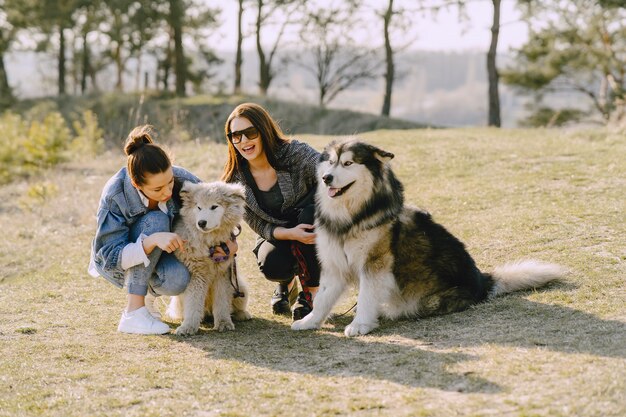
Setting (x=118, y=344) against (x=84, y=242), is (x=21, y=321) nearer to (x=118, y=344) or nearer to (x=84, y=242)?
(x=118, y=344)

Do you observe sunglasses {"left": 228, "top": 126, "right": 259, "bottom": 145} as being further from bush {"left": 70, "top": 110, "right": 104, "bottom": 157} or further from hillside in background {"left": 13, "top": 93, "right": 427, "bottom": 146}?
bush {"left": 70, "top": 110, "right": 104, "bottom": 157}

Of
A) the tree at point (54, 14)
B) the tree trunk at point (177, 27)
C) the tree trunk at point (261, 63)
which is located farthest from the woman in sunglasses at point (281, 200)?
the tree at point (54, 14)

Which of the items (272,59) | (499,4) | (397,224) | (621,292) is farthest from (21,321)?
(272,59)

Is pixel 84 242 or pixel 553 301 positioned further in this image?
pixel 84 242

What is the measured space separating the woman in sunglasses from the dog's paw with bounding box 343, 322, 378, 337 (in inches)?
28.3

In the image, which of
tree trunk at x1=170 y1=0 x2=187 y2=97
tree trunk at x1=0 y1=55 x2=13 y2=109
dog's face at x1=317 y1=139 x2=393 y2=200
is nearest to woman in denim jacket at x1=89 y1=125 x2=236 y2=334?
dog's face at x1=317 y1=139 x2=393 y2=200

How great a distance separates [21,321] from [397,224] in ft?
10.3

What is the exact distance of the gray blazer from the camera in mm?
5180

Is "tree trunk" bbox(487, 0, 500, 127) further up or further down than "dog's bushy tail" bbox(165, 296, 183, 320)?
further up

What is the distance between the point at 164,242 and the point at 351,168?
4.54ft

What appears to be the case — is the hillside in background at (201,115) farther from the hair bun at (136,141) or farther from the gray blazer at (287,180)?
the hair bun at (136,141)

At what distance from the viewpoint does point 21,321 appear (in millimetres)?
5277

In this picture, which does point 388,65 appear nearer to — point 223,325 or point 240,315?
point 240,315

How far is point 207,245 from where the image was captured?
4680 millimetres
